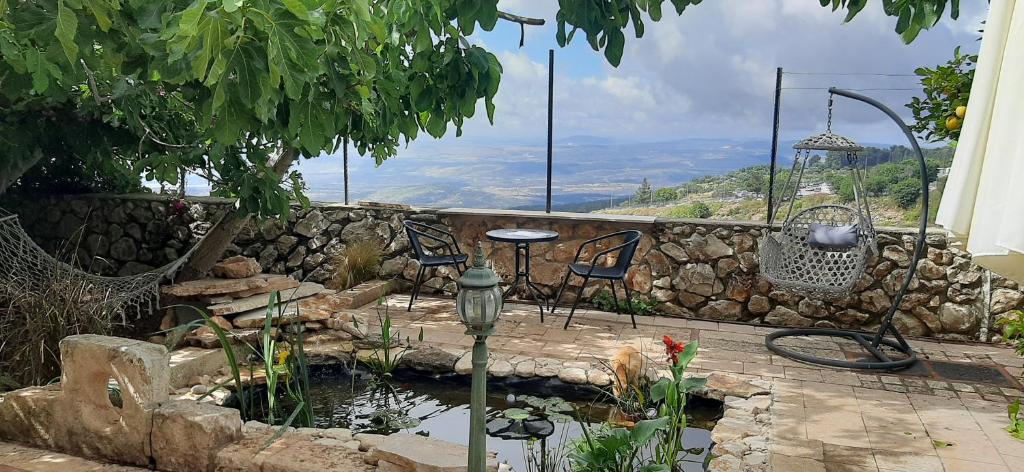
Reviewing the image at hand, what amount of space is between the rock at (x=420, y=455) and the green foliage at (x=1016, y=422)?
2245 millimetres

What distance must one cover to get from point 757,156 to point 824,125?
865 mm

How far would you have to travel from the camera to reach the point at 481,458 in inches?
80.7

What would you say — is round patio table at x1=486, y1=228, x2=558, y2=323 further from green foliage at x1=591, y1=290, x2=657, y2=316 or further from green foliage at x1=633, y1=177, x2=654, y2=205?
green foliage at x1=633, y1=177, x2=654, y2=205

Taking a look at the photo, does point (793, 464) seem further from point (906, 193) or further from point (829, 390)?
point (906, 193)

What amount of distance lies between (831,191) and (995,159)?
13.4 ft

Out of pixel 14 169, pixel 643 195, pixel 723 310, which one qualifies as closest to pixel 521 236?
pixel 643 195

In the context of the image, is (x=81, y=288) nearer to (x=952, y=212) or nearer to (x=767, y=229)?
(x=952, y=212)

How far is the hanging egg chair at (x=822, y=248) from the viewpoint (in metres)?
4.09

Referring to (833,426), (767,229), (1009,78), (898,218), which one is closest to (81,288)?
(833,426)

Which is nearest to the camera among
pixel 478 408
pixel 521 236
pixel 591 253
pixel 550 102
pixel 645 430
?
pixel 478 408

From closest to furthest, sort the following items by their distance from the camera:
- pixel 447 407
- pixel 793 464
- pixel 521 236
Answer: pixel 793 464
pixel 447 407
pixel 521 236

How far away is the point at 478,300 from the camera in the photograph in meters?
1.91

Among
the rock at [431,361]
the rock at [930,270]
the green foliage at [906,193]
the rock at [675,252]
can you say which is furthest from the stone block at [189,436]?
the green foliage at [906,193]

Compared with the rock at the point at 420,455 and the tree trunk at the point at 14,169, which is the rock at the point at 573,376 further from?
the tree trunk at the point at 14,169
